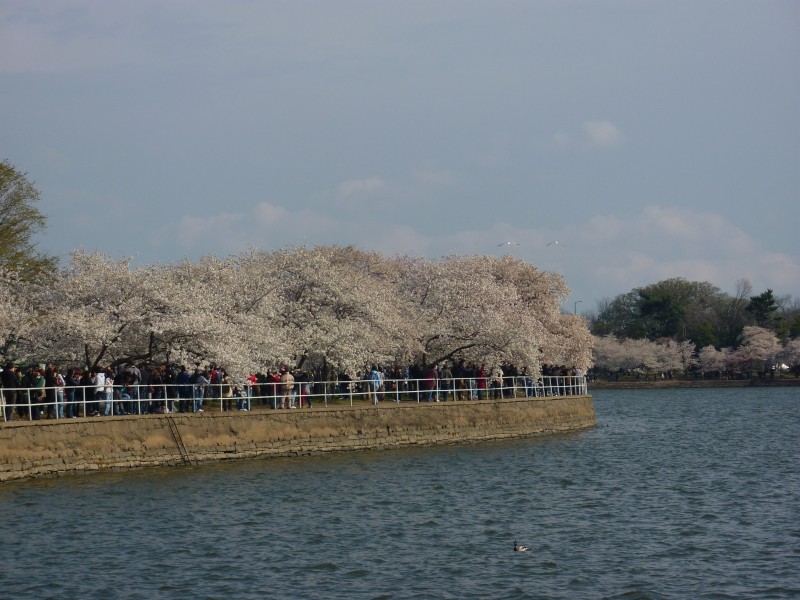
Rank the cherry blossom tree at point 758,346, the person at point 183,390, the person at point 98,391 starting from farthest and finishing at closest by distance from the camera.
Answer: the cherry blossom tree at point 758,346 → the person at point 183,390 → the person at point 98,391

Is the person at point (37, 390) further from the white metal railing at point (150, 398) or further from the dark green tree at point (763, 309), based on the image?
the dark green tree at point (763, 309)

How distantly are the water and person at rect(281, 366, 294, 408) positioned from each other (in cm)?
250

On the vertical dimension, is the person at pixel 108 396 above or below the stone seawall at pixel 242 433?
above

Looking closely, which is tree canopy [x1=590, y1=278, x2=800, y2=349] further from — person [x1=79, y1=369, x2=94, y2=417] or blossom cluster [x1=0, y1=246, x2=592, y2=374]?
person [x1=79, y1=369, x2=94, y2=417]

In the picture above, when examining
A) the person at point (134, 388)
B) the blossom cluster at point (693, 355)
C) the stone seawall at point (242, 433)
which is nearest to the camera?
the stone seawall at point (242, 433)

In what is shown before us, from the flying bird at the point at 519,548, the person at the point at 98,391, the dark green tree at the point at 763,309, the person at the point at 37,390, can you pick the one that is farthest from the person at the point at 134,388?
the dark green tree at the point at 763,309

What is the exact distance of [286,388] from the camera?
39.2 m

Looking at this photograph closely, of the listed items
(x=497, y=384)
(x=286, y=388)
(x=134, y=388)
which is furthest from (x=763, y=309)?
(x=134, y=388)

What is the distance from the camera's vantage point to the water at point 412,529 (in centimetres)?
1945

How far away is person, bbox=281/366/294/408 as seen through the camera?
126 feet

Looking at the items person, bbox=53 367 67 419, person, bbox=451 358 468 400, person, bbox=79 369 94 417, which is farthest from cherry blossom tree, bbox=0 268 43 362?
person, bbox=451 358 468 400

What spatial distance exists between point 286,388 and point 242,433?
3.12 metres

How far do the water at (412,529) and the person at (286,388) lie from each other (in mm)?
2498

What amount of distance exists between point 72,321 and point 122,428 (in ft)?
16.4
